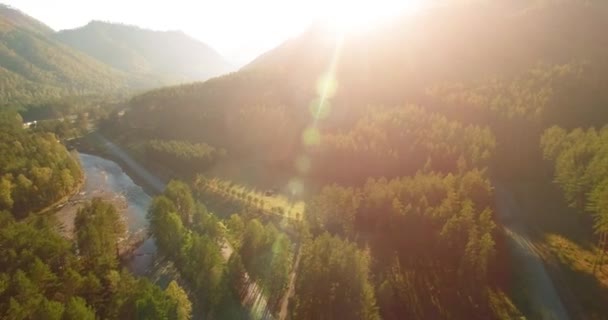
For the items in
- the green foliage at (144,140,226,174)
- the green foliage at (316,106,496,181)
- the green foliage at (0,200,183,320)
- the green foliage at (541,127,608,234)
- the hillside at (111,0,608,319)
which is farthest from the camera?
the green foliage at (144,140,226,174)

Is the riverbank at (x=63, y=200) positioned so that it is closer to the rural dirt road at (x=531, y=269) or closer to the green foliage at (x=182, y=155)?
the green foliage at (x=182, y=155)

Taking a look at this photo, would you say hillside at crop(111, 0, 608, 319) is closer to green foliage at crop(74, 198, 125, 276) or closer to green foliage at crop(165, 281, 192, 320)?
green foliage at crop(74, 198, 125, 276)

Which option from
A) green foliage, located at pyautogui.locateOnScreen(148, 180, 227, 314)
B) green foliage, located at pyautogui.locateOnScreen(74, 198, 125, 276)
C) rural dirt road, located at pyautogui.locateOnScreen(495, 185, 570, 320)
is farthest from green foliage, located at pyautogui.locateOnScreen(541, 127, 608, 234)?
green foliage, located at pyautogui.locateOnScreen(74, 198, 125, 276)

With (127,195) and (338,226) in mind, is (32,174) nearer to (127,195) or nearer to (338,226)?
(127,195)

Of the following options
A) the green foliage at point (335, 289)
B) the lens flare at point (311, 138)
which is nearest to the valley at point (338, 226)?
the green foliage at point (335, 289)

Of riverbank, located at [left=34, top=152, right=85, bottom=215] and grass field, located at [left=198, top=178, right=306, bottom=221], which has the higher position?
grass field, located at [left=198, top=178, right=306, bottom=221]

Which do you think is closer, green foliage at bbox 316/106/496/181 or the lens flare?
green foliage at bbox 316/106/496/181

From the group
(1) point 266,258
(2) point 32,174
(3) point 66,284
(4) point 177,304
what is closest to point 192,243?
(1) point 266,258

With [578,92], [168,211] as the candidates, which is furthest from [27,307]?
[578,92]
